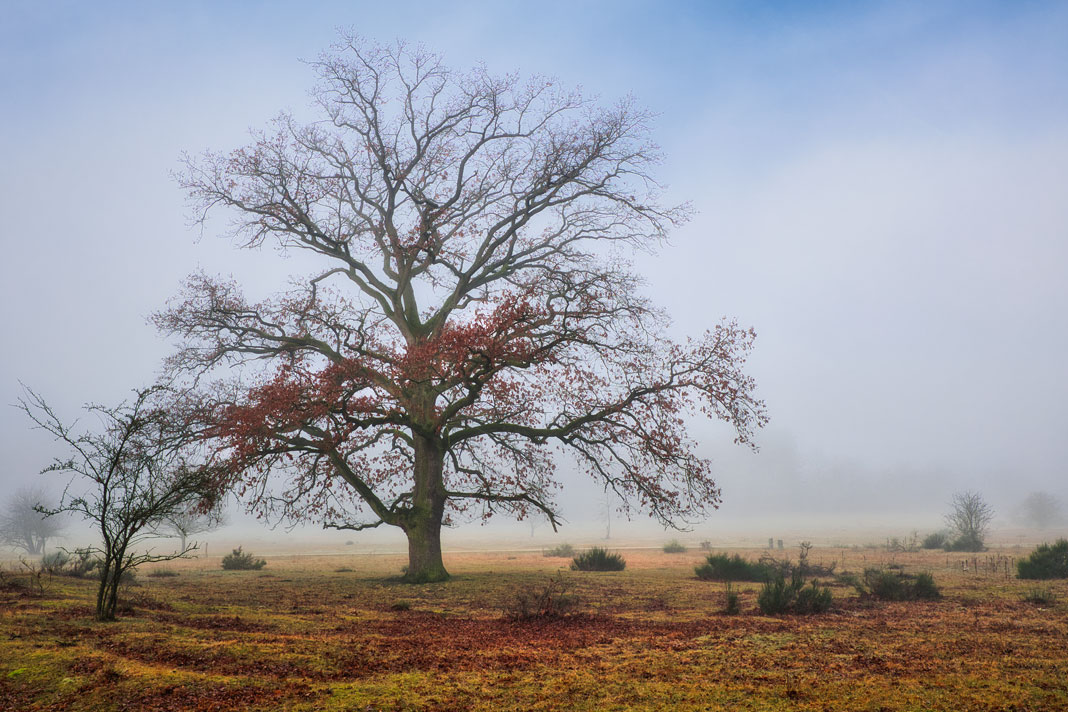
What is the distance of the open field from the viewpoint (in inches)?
242

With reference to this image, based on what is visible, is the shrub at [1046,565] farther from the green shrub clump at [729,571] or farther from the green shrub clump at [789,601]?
the green shrub clump at [789,601]

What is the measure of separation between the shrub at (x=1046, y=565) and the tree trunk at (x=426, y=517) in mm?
15825

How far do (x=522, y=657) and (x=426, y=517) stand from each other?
37.5 feet

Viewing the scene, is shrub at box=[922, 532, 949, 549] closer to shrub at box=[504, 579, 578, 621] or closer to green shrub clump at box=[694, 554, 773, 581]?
green shrub clump at box=[694, 554, 773, 581]

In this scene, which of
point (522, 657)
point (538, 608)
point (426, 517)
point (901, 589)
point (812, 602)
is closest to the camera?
point (522, 657)

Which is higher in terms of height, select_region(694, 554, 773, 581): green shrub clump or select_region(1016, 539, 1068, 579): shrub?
select_region(1016, 539, 1068, 579): shrub

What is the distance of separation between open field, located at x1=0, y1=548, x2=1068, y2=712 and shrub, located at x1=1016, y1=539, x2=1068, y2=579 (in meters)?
6.27

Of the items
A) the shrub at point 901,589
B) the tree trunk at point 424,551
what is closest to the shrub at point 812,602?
the shrub at point 901,589

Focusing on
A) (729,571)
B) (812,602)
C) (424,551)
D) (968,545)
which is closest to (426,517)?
(424,551)

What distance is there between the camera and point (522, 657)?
8.09 m

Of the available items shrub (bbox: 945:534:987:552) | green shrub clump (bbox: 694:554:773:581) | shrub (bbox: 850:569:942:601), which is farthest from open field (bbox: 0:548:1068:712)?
shrub (bbox: 945:534:987:552)

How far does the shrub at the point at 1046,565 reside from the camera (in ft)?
59.1

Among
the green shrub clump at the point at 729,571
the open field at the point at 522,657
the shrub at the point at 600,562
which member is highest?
the open field at the point at 522,657

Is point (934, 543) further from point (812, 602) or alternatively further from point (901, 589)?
point (812, 602)
